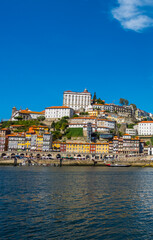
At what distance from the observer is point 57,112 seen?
117m

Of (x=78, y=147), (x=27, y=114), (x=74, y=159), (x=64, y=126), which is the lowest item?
(x=74, y=159)

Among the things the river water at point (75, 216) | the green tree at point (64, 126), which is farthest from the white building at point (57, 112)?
the river water at point (75, 216)

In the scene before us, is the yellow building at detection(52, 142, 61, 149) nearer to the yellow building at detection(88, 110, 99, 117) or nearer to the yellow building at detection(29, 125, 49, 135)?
the yellow building at detection(29, 125, 49, 135)

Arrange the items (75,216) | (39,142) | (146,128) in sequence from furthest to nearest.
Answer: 1. (146,128)
2. (39,142)
3. (75,216)

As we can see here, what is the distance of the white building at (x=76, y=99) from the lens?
129000 millimetres

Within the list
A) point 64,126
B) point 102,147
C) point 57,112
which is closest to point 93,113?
point 57,112

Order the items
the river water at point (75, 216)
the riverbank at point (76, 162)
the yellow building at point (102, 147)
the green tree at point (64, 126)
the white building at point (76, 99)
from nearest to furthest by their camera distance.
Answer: the river water at point (75, 216) → the riverbank at point (76, 162) → the yellow building at point (102, 147) → the green tree at point (64, 126) → the white building at point (76, 99)

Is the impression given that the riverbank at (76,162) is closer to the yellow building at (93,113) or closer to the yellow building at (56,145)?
the yellow building at (56,145)

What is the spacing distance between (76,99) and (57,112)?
630 inches

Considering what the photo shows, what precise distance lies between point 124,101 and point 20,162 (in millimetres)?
78095

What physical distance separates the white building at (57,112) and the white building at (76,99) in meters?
10.7

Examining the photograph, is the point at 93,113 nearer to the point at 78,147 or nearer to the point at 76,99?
the point at 76,99

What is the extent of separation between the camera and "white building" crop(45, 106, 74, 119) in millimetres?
116769

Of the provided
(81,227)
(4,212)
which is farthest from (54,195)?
(81,227)
